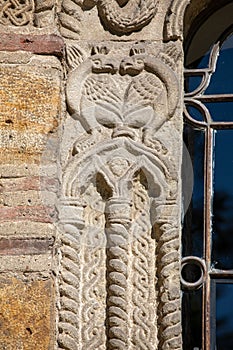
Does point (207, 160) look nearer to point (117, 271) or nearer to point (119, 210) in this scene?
point (119, 210)

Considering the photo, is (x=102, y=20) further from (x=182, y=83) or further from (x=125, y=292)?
(x=125, y=292)

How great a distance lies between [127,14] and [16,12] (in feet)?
1.55

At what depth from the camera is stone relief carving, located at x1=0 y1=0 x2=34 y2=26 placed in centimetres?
351

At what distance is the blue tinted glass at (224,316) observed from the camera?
10.9 ft

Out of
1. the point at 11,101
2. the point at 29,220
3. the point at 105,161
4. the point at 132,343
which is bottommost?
the point at 132,343

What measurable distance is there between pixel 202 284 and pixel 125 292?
0.33 m

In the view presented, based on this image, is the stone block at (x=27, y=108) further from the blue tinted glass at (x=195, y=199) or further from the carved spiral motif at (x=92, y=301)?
the blue tinted glass at (x=195, y=199)

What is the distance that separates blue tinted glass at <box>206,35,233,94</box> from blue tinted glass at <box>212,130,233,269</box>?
194 millimetres

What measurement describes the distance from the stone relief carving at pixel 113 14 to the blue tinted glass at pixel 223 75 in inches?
14.6

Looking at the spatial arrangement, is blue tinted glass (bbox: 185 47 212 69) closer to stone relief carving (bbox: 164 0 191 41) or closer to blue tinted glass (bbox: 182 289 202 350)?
stone relief carving (bbox: 164 0 191 41)

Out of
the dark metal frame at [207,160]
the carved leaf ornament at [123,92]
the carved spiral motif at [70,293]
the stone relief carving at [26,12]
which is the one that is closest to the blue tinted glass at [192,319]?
the dark metal frame at [207,160]

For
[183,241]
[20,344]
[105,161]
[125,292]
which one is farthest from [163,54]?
[20,344]

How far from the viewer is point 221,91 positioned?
361 cm

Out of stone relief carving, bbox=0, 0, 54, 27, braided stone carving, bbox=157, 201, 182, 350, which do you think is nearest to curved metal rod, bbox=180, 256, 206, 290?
braided stone carving, bbox=157, 201, 182, 350
